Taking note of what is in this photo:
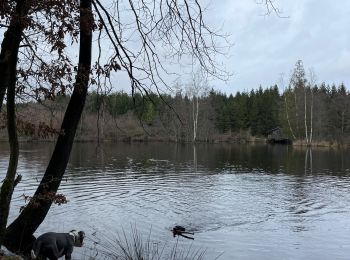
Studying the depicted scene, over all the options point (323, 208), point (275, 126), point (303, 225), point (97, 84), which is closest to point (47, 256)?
point (97, 84)

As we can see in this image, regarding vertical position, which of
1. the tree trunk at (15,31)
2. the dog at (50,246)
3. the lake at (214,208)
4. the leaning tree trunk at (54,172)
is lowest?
the lake at (214,208)

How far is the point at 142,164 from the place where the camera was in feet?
125

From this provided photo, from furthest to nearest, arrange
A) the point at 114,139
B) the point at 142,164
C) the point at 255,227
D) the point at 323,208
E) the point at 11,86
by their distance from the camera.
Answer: the point at 114,139 < the point at 142,164 < the point at 323,208 < the point at 255,227 < the point at 11,86

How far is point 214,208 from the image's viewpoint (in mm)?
19453

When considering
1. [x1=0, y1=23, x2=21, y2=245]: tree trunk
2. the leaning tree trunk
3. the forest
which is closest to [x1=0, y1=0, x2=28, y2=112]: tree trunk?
[x1=0, y1=23, x2=21, y2=245]: tree trunk

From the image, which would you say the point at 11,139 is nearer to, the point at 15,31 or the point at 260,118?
the point at 15,31

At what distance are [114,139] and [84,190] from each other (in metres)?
60.0

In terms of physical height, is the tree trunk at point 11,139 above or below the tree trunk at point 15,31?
below

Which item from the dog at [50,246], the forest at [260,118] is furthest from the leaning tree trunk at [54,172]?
the forest at [260,118]

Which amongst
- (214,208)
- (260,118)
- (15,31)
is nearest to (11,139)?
(15,31)

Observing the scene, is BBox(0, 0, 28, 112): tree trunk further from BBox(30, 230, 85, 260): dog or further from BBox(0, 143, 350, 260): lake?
BBox(30, 230, 85, 260): dog

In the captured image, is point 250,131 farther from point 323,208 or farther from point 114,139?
point 323,208

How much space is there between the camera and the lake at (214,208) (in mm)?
13828

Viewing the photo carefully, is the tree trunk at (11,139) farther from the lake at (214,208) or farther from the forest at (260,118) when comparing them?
the forest at (260,118)
